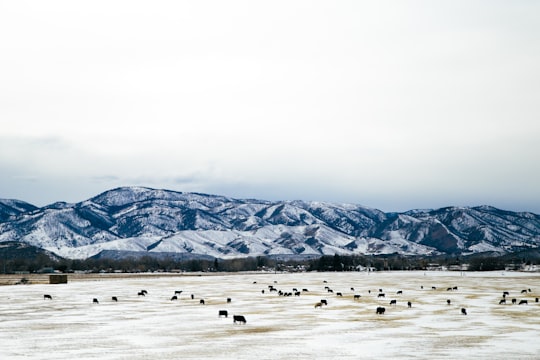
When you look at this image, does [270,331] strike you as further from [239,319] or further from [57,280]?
[57,280]

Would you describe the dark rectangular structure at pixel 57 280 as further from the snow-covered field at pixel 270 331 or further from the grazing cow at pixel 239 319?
the grazing cow at pixel 239 319

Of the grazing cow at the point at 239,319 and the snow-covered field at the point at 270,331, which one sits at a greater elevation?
the grazing cow at the point at 239,319

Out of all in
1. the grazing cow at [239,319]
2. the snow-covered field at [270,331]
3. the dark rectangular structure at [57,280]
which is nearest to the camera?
the snow-covered field at [270,331]

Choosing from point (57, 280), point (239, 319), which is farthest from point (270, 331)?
point (57, 280)

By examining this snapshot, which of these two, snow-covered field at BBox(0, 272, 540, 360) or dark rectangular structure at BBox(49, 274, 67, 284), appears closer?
snow-covered field at BBox(0, 272, 540, 360)

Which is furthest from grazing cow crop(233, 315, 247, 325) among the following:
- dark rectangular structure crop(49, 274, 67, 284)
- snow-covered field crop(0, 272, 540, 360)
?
dark rectangular structure crop(49, 274, 67, 284)

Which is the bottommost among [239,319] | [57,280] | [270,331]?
[270,331]

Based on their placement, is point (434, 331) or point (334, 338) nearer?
point (334, 338)

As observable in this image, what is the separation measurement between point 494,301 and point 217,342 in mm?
42559

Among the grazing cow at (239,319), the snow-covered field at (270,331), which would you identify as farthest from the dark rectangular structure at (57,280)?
the grazing cow at (239,319)

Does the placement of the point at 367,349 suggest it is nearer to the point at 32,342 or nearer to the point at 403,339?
the point at 403,339

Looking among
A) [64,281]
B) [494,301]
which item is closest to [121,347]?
[494,301]

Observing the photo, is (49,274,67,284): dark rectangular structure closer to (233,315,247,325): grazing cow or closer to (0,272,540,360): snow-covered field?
(0,272,540,360): snow-covered field

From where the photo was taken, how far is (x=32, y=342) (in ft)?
119
